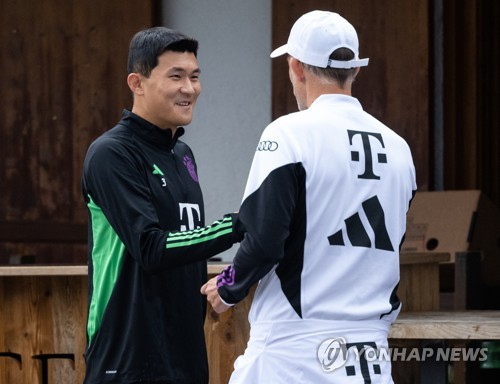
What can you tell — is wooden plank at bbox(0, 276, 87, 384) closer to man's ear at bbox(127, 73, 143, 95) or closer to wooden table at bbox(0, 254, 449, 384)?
wooden table at bbox(0, 254, 449, 384)

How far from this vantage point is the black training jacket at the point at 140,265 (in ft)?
9.99

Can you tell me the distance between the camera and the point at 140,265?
3.09 meters

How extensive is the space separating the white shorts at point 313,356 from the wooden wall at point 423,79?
391 centimetres

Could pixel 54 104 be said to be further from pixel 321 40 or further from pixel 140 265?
pixel 321 40

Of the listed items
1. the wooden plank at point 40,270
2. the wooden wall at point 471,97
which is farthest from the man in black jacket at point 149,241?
the wooden wall at point 471,97

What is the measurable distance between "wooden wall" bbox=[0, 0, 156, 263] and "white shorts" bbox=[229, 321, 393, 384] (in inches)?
177

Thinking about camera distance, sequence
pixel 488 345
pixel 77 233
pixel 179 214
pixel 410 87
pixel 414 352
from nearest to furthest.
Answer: pixel 179 214 < pixel 414 352 < pixel 488 345 < pixel 410 87 < pixel 77 233

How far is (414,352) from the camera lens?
3.67m

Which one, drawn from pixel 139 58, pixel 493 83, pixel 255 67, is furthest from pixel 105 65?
pixel 139 58

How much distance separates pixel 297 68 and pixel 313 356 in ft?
2.25

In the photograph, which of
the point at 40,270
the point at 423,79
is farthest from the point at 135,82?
the point at 423,79

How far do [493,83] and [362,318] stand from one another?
193 inches

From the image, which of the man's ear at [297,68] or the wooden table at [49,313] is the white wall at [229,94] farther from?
the man's ear at [297,68]

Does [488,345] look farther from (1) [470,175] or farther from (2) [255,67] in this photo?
(2) [255,67]
